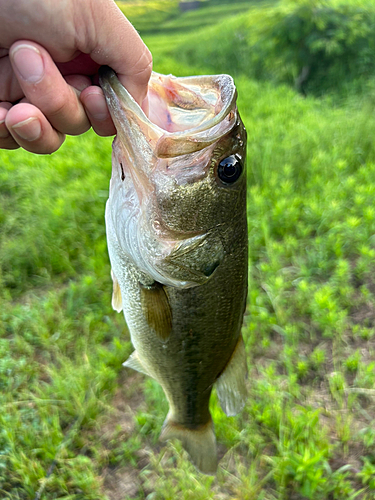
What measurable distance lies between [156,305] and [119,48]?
2.68ft

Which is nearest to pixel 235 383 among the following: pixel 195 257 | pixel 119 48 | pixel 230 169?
pixel 195 257

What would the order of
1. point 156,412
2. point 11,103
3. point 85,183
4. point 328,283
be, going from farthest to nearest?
1. point 85,183
2. point 328,283
3. point 156,412
4. point 11,103

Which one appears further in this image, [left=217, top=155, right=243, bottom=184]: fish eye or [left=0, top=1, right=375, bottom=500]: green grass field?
[left=0, top=1, right=375, bottom=500]: green grass field

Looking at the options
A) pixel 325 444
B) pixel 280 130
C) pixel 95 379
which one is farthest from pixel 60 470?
pixel 280 130

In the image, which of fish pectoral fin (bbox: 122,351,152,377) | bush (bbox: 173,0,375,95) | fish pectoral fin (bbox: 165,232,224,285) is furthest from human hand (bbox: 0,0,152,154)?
bush (bbox: 173,0,375,95)

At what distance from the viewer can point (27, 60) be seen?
1048 mm

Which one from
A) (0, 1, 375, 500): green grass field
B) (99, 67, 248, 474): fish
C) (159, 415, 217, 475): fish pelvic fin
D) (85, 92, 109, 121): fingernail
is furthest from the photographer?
(0, 1, 375, 500): green grass field

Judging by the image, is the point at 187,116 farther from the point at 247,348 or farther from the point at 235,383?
the point at 247,348

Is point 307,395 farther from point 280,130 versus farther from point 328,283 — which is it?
point 280,130

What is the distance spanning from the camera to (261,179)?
4121 millimetres

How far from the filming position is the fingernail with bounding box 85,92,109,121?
1239 millimetres

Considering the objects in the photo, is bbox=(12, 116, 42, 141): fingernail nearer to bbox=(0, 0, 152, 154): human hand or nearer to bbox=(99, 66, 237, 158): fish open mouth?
bbox=(0, 0, 152, 154): human hand

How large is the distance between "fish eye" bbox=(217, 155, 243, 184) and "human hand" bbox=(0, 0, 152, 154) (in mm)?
346

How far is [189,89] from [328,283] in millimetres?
2086
